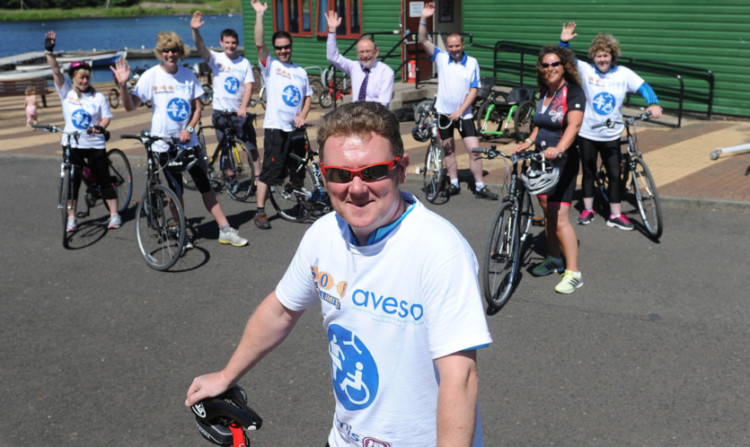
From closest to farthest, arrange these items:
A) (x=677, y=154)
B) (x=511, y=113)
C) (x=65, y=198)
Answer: (x=65, y=198), (x=677, y=154), (x=511, y=113)

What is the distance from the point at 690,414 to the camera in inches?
174

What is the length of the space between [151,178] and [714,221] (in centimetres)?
623

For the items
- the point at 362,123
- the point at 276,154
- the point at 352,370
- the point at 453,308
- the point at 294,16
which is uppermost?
the point at 294,16

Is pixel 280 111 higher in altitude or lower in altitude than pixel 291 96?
lower

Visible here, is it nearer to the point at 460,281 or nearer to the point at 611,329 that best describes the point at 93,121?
the point at 611,329

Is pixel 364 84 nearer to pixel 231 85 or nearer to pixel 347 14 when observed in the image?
pixel 231 85

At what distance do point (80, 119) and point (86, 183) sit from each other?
0.84 m

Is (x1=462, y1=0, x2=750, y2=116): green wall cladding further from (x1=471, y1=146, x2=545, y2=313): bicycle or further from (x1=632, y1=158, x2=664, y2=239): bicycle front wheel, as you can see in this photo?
(x1=471, y1=146, x2=545, y2=313): bicycle

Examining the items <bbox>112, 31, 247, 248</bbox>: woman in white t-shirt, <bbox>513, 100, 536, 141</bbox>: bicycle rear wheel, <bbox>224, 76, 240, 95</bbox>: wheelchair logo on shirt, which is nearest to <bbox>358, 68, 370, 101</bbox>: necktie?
<bbox>224, 76, 240, 95</bbox>: wheelchair logo on shirt

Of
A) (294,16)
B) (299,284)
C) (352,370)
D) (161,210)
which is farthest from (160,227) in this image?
(294,16)

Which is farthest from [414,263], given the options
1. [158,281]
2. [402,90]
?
[402,90]

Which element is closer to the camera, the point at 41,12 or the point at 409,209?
the point at 409,209

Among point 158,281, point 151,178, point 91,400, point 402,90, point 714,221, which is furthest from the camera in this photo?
point 402,90

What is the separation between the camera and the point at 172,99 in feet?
25.7
